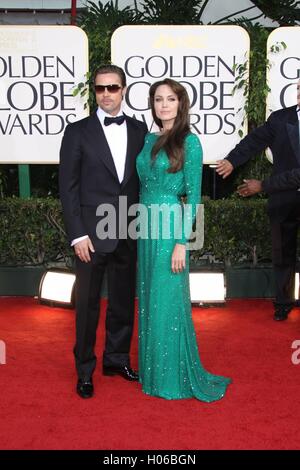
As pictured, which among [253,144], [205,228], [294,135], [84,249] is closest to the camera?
[84,249]

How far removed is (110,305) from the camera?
3.15 m

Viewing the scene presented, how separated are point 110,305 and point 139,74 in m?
2.11

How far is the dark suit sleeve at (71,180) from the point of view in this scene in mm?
2824

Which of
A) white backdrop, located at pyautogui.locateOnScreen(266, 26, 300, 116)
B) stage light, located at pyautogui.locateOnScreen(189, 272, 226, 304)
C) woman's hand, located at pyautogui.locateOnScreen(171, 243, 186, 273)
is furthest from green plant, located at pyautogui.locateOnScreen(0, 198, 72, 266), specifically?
woman's hand, located at pyautogui.locateOnScreen(171, 243, 186, 273)

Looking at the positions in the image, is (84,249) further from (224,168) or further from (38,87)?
(38,87)

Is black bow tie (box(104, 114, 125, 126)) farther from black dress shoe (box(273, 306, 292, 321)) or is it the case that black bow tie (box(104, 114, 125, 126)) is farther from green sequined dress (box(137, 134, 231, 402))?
black dress shoe (box(273, 306, 292, 321))

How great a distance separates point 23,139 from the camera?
4652 millimetres

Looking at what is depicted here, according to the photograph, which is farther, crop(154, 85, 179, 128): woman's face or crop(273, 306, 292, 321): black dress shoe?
crop(273, 306, 292, 321): black dress shoe

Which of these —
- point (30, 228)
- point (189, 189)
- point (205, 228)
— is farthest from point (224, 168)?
point (30, 228)

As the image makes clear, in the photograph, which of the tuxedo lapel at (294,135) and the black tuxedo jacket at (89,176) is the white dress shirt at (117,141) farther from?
the tuxedo lapel at (294,135)

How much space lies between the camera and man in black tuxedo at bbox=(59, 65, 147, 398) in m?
2.83

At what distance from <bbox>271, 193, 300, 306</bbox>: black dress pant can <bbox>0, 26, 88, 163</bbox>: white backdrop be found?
1782mm
